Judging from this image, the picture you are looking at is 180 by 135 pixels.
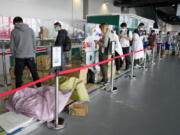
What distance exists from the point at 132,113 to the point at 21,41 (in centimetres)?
221

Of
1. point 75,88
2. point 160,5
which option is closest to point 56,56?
point 75,88

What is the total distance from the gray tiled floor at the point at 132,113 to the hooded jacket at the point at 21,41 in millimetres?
1411

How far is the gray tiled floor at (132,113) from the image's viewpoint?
86.8 inches

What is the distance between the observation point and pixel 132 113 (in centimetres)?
269

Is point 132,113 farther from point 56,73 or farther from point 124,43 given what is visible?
point 124,43

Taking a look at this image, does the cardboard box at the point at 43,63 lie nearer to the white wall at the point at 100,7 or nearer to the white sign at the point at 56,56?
the white sign at the point at 56,56

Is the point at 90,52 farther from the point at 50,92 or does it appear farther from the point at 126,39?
the point at 50,92

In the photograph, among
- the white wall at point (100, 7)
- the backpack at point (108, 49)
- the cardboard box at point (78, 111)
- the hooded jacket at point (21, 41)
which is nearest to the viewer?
the cardboard box at point (78, 111)

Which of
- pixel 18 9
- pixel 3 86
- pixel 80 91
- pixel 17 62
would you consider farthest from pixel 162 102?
pixel 18 9

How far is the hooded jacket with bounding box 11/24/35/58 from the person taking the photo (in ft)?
9.42

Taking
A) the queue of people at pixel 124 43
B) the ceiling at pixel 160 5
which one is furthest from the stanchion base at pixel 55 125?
the ceiling at pixel 160 5

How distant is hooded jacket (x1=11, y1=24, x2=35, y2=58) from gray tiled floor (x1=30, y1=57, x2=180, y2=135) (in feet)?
4.63

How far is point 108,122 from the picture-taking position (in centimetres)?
239

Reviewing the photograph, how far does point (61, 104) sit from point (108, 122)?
712 millimetres
